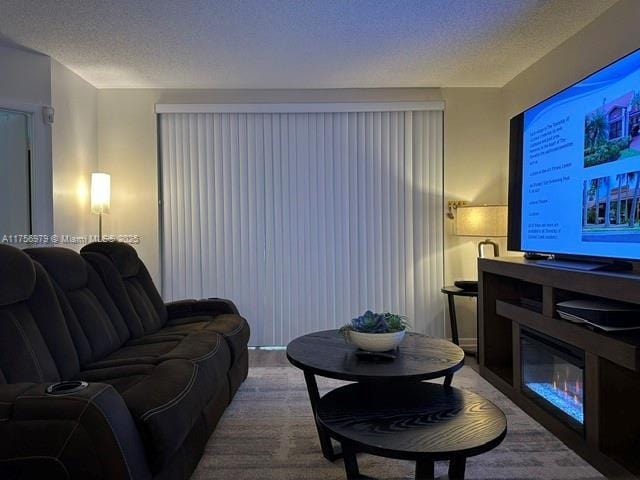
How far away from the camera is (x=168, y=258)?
4.20 m

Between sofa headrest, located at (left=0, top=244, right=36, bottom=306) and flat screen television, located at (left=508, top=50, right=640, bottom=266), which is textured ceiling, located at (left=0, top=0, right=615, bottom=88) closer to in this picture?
flat screen television, located at (left=508, top=50, right=640, bottom=266)

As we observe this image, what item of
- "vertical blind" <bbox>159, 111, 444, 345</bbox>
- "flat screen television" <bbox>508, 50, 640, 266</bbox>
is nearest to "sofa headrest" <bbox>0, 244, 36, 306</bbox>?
"vertical blind" <bbox>159, 111, 444, 345</bbox>

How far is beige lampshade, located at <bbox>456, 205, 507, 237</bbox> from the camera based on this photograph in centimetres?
364

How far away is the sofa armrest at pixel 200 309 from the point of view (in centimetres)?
329

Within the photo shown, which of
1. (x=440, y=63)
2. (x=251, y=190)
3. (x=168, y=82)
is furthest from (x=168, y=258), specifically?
(x=440, y=63)

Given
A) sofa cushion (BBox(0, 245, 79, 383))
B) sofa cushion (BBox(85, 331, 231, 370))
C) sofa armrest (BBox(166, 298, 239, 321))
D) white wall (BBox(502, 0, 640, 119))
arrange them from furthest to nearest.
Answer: sofa armrest (BBox(166, 298, 239, 321))
white wall (BBox(502, 0, 640, 119))
sofa cushion (BBox(85, 331, 231, 370))
sofa cushion (BBox(0, 245, 79, 383))

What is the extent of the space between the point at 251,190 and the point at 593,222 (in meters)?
2.75

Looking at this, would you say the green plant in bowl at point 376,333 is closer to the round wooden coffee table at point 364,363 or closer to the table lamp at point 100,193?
the round wooden coffee table at point 364,363

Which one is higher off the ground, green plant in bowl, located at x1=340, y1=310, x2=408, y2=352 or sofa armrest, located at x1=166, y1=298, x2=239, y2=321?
green plant in bowl, located at x1=340, y1=310, x2=408, y2=352

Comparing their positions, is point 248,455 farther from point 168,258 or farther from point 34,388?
point 168,258

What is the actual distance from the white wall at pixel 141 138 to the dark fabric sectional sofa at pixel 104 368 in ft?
3.75

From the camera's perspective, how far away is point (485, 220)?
12.0 ft

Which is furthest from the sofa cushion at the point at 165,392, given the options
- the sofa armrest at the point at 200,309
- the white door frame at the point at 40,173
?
the white door frame at the point at 40,173

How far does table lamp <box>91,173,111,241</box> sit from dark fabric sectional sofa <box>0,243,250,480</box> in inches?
35.9
